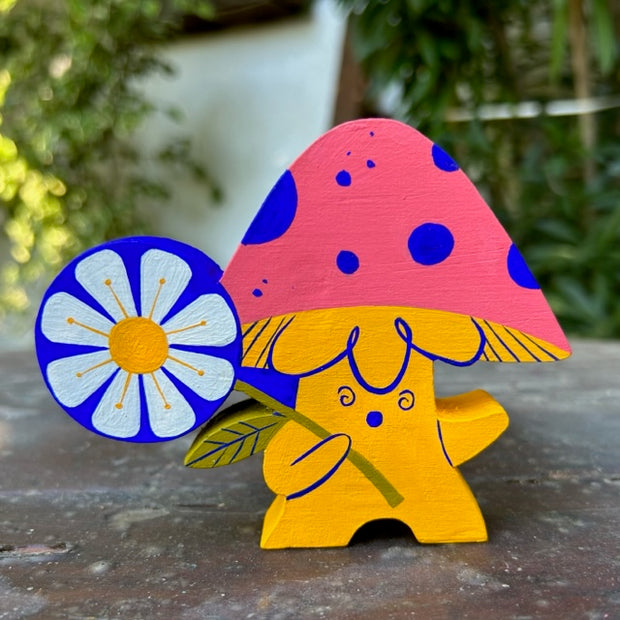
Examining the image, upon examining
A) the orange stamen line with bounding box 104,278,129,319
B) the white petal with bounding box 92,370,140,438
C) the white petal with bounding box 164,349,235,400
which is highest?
the orange stamen line with bounding box 104,278,129,319

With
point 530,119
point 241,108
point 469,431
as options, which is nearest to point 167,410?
point 469,431

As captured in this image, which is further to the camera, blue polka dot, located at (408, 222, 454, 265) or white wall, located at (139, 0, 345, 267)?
white wall, located at (139, 0, 345, 267)

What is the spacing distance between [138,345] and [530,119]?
63.3 inches

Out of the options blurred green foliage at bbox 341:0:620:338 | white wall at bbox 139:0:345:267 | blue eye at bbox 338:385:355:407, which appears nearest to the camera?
blue eye at bbox 338:385:355:407

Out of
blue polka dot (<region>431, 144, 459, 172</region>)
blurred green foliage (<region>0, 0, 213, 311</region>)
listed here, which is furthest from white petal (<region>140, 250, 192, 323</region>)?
blurred green foliage (<region>0, 0, 213, 311</region>)

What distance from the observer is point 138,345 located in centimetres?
51

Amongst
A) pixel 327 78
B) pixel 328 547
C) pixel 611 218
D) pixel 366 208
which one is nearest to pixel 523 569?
pixel 328 547

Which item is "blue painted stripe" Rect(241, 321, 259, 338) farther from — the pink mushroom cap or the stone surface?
the stone surface

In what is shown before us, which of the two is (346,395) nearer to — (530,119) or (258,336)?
(258,336)

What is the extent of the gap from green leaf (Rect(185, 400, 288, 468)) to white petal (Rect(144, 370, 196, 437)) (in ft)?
0.09

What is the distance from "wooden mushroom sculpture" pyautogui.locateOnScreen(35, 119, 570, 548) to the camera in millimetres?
513

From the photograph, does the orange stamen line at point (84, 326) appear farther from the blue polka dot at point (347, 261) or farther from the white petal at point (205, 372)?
the blue polka dot at point (347, 261)

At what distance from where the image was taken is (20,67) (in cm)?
179

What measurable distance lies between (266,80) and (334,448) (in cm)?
172
